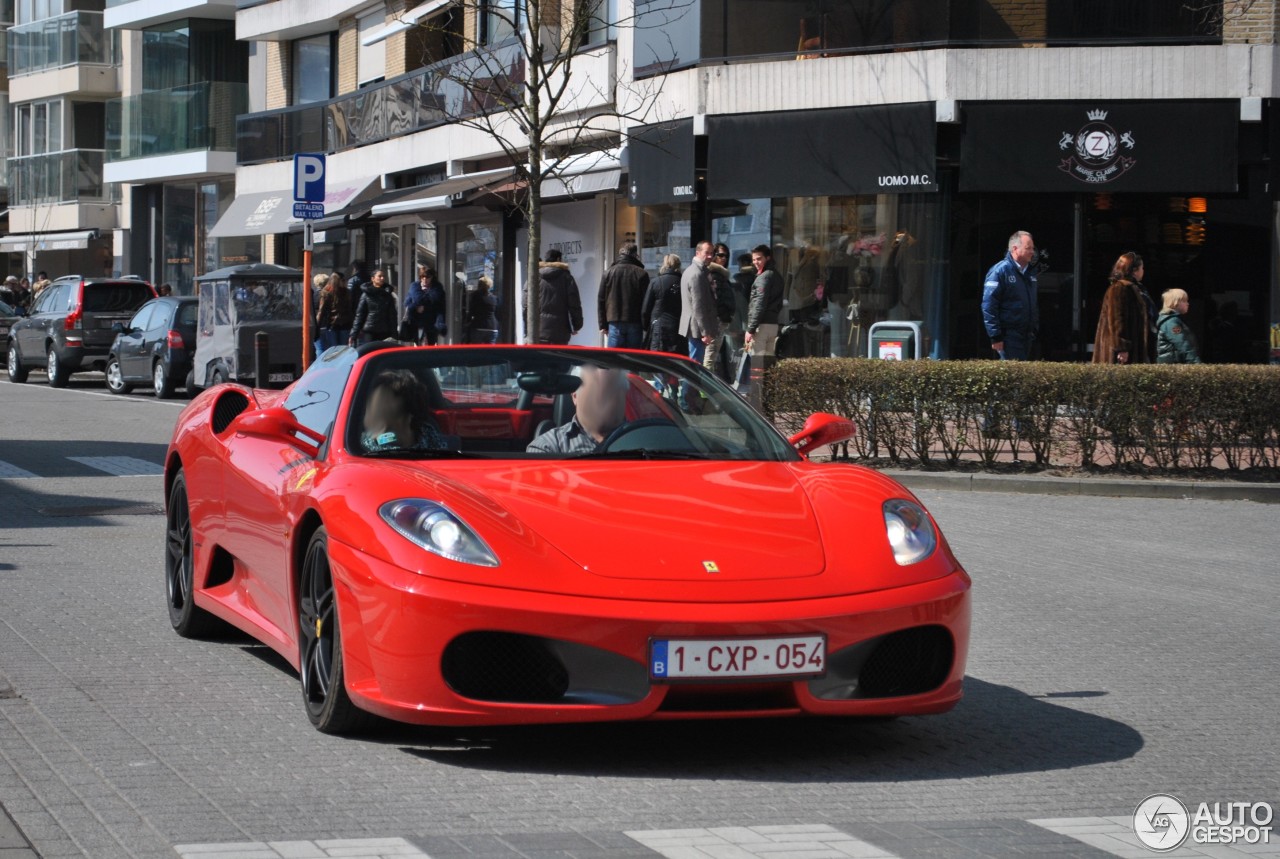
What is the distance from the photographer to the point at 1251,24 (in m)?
22.6

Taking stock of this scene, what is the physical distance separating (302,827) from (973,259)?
19.7m

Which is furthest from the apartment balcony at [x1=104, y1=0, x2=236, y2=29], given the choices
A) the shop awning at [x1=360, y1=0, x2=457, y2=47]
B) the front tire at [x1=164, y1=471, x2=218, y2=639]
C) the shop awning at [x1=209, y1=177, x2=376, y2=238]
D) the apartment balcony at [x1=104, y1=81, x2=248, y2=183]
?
the front tire at [x1=164, y1=471, x2=218, y2=639]

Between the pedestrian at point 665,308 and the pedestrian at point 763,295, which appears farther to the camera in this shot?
the pedestrian at point 665,308

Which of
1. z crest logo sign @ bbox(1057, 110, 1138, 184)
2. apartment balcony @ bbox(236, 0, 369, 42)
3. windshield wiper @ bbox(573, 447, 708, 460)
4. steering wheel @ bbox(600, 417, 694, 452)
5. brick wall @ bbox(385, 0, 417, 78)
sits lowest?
windshield wiper @ bbox(573, 447, 708, 460)

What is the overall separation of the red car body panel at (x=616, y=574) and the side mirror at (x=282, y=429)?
11 centimetres

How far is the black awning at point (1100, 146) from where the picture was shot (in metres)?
22.5

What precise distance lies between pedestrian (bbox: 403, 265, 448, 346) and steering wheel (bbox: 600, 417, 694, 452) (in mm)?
21514

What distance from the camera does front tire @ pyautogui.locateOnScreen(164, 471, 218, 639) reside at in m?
7.55

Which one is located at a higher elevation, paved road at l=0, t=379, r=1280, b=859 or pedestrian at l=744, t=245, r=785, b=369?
pedestrian at l=744, t=245, r=785, b=369

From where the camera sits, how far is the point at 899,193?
2356 cm

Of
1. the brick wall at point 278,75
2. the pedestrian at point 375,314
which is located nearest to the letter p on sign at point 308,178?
the pedestrian at point 375,314

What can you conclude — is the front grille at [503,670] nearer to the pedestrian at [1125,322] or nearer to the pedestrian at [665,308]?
the pedestrian at [1125,322]

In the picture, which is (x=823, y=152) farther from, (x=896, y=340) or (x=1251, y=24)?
(x=1251, y=24)

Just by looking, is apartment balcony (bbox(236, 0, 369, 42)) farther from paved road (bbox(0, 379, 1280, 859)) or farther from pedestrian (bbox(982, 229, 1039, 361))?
paved road (bbox(0, 379, 1280, 859))
